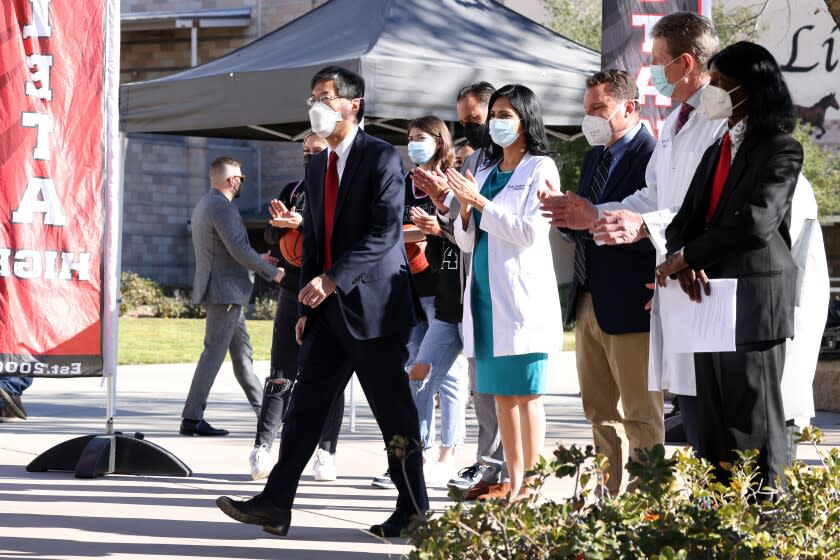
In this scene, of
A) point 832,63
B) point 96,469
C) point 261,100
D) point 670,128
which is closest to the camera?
point 670,128

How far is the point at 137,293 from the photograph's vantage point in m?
30.2

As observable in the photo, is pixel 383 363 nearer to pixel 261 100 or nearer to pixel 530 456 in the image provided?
pixel 530 456

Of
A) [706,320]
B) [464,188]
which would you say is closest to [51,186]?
[464,188]

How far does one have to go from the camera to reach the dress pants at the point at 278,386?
7508mm

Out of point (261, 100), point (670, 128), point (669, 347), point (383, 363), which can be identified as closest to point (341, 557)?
point (383, 363)

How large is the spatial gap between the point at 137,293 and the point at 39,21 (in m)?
23.7

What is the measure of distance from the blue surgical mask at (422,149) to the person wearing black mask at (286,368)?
60 cm

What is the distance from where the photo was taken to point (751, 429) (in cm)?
404

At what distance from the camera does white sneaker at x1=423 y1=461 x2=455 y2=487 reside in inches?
287

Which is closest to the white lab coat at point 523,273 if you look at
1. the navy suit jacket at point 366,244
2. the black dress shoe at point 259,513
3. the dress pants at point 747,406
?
the navy suit jacket at point 366,244

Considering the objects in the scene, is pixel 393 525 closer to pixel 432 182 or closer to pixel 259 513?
pixel 259 513

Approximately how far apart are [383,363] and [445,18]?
18.7 feet

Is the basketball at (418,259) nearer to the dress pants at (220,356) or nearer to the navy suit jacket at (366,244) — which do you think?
the navy suit jacket at (366,244)

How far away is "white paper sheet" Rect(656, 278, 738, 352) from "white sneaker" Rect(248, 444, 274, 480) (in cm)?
372
